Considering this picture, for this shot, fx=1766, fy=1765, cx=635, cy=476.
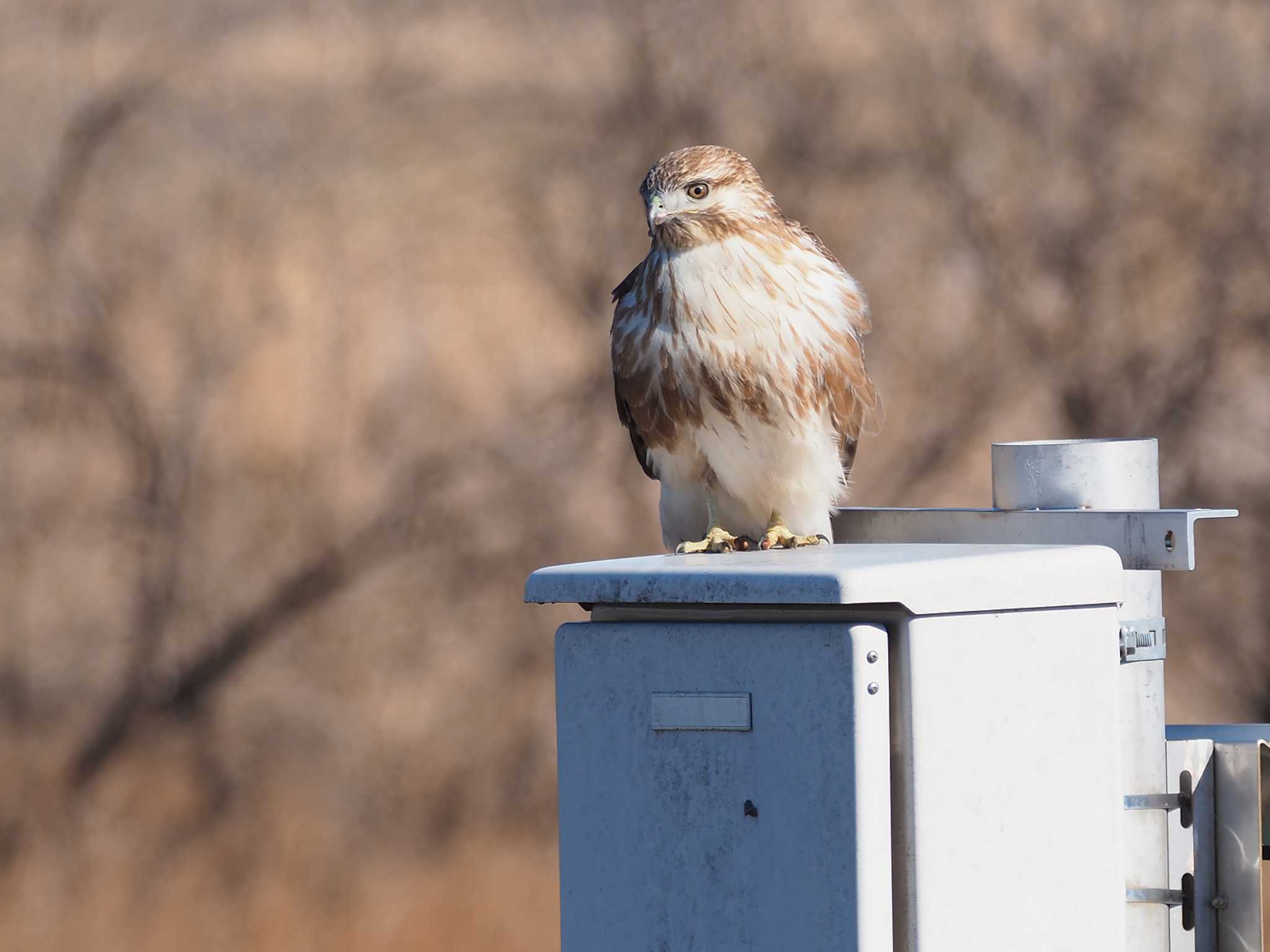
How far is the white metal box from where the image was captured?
206cm

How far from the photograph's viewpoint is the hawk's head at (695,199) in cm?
275

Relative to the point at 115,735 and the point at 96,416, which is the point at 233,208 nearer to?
the point at 96,416

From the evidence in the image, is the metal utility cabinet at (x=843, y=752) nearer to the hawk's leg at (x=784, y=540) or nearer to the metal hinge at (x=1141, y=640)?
the metal hinge at (x=1141, y=640)

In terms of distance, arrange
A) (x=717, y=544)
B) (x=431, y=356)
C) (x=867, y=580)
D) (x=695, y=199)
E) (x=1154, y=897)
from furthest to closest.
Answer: (x=431, y=356), (x=717, y=544), (x=695, y=199), (x=1154, y=897), (x=867, y=580)

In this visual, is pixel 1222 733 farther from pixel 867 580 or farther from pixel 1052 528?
pixel 867 580

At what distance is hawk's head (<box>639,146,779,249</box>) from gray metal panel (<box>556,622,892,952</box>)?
0.80 meters

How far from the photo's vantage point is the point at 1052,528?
2.67 m

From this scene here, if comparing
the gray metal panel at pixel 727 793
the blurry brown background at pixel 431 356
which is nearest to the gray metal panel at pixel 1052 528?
the gray metal panel at pixel 727 793

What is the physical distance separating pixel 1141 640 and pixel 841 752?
0.72m

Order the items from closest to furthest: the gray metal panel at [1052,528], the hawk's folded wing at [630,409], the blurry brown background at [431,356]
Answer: the gray metal panel at [1052,528] → the hawk's folded wing at [630,409] → the blurry brown background at [431,356]

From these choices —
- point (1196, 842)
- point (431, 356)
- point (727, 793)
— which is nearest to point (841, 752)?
point (727, 793)

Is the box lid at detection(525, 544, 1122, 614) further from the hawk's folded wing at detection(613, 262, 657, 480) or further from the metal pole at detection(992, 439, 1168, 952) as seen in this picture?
the hawk's folded wing at detection(613, 262, 657, 480)

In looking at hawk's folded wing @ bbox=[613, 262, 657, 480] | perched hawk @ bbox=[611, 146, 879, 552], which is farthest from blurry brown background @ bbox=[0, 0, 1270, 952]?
perched hawk @ bbox=[611, 146, 879, 552]

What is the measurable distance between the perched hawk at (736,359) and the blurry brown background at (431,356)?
92.9 inches
